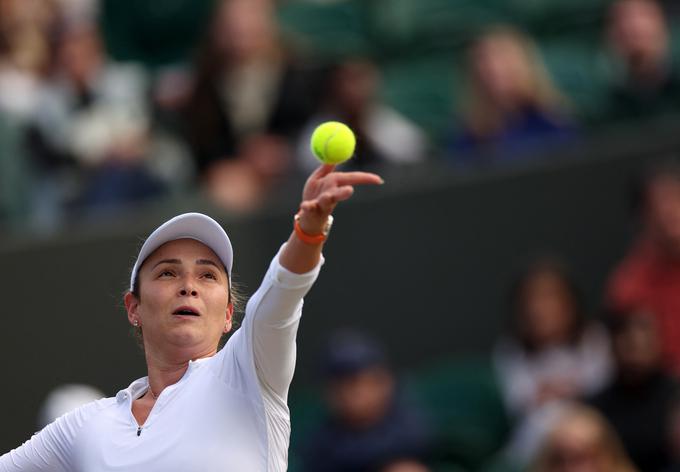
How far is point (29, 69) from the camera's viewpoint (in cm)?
888

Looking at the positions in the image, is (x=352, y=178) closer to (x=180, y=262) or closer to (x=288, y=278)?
(x=288, y=278)

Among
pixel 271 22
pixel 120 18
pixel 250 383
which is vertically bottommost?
pixel 250 383

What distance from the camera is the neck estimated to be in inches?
120

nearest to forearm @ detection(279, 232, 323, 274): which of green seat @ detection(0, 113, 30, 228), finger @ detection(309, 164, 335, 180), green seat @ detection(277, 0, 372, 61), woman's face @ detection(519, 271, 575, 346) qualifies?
finger @ detection(309, 164, 335, 180)

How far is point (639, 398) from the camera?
6.76 meters

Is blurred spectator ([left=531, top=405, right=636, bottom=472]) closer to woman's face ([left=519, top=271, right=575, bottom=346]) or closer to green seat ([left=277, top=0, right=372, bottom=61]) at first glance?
woman's face ([left=519, top=271, right=575, bottom=346])

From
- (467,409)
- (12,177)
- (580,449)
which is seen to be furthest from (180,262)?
(12,177)

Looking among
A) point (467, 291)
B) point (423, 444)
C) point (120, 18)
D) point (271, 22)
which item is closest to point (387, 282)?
point (467, 291)

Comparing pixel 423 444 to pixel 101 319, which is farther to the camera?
pixel 101 319

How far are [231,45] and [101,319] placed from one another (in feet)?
6.06

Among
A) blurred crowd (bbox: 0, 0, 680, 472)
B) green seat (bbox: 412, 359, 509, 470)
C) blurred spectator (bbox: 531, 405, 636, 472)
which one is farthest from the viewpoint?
green seat (bbox: 412, 359, 509, 470)

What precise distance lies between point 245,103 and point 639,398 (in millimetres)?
2849

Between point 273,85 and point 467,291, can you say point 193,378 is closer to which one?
point 467,291

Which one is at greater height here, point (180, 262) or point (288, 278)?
point (180, 262)
